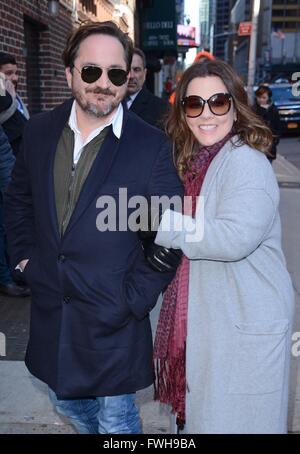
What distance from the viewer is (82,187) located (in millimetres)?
2188

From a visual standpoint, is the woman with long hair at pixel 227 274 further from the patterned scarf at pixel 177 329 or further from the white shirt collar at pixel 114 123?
the white shirt collar at pixel 114 123

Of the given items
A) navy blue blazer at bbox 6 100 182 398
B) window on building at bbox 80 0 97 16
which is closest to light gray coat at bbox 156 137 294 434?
navy blue blazer at bbox 6 100 182 398

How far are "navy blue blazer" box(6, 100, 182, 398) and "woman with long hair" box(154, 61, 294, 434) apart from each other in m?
0.15

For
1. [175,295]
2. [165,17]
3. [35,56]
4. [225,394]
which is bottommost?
[225,394]

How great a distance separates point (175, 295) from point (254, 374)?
17.0 inches

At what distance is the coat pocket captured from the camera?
2.03 m

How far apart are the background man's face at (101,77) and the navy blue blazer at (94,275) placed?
0.38 feet

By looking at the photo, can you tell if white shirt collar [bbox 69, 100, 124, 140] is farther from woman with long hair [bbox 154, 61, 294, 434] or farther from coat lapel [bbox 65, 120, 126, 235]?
woman with long hair [bbox 154, 61, 294, 434]

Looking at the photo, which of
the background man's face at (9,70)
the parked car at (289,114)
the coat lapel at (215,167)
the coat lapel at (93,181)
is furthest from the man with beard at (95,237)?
the parked car at (289,114)

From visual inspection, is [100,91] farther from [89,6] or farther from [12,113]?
[89,6]

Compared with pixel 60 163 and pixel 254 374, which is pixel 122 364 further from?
pixel 60 163

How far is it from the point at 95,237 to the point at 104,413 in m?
0.79

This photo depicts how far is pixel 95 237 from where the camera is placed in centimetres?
218
